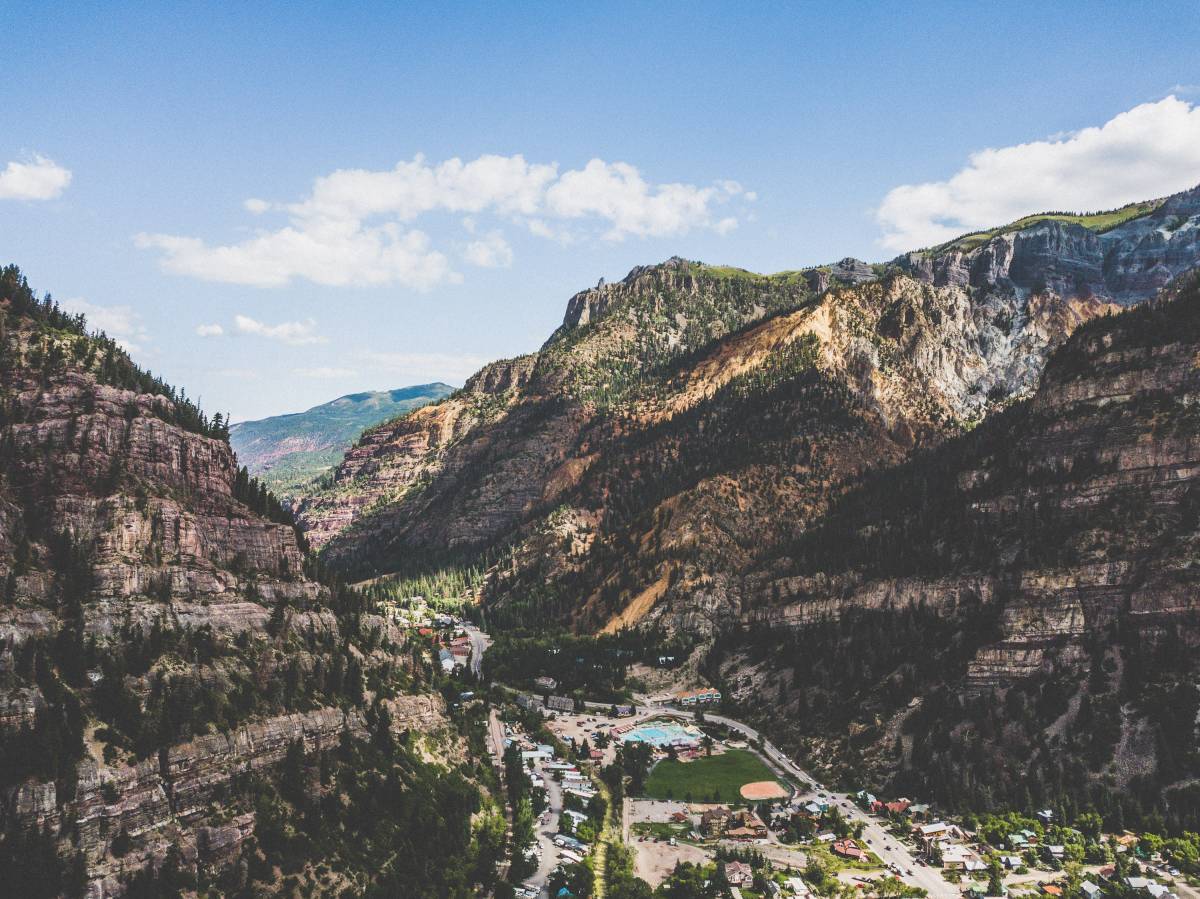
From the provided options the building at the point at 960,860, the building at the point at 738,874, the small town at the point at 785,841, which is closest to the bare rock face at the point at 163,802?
the small town at the point at 785,841

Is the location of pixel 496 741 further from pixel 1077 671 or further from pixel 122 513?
pixel 1077 671

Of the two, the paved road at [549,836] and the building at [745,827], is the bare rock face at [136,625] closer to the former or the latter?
the paved road at [549,836]

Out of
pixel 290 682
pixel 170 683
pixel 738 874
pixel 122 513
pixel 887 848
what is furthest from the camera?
pixel 887 848

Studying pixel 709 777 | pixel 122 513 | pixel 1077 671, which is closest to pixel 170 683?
pixel 122 513

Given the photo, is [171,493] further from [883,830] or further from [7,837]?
[883,830]

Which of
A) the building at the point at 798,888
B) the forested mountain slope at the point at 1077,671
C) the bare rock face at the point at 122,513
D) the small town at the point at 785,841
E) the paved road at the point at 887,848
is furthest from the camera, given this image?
the forested mountain slope at the point at 1077,671

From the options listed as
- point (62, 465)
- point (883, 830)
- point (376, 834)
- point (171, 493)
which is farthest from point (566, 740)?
point (62, 465)
